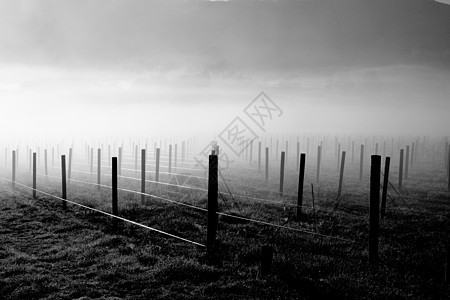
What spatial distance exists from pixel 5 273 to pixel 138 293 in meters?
3.31

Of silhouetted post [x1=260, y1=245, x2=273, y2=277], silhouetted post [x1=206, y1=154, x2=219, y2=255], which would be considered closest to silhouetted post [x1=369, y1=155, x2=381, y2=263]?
silhouetted post [x1=260, y1=245, x2=273, y2=277]

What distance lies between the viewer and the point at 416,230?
12656mm

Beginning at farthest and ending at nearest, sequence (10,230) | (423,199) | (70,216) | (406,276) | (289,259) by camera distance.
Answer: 1. (423,199)
2. (70,216)
3. (10,230)
4. (289,259)
5. (406,276)

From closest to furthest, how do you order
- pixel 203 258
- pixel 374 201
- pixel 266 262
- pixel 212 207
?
1. pixel 266 262
2. pixel 374 201
3. pixel 203 258
4. pixel 212 207

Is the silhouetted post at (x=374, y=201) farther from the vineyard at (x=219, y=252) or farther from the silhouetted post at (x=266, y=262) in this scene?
the silhouetted post at (x=266, y=262)

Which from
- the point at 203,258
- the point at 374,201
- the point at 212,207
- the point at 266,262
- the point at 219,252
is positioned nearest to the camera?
the point at 266,262

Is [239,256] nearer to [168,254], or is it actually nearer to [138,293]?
[168,254]

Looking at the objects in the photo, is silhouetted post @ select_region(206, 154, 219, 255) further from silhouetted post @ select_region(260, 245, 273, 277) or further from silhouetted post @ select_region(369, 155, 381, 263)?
silhouetted post @ select_region(369, 155, 381, 263)

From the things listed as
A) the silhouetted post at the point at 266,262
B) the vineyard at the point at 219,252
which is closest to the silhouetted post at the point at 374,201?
the vineyard at the point at 219,252

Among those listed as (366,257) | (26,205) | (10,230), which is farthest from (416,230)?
(26,205)

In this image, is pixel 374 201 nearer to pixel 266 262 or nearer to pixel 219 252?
pixel 266 262

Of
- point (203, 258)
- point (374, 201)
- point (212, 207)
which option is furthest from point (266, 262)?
point (374, 201)

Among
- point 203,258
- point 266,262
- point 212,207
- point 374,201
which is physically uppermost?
point 374,201

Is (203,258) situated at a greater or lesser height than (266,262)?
lesser
